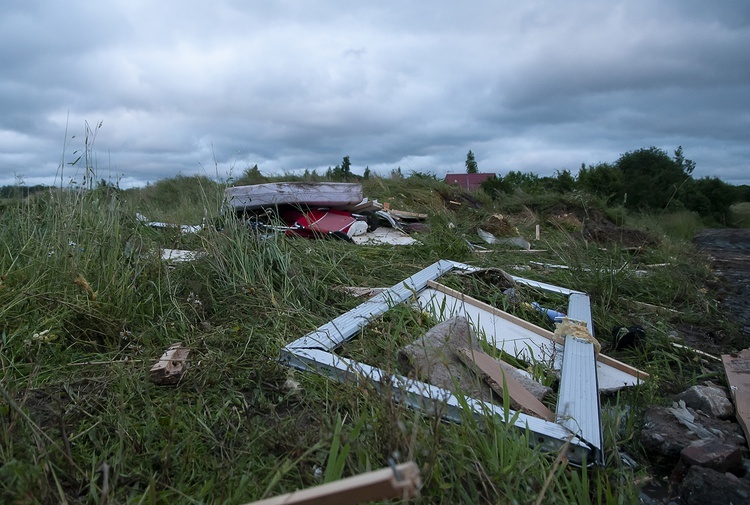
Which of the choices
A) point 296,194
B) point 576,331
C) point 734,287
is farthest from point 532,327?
point 734,287

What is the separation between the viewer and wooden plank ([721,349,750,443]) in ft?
8.11

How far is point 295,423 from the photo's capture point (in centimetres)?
204

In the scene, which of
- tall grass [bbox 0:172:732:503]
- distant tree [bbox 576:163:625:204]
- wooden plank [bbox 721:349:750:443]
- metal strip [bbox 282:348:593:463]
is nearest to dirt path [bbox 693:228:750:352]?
tall grass [bbox 0:172:732:503]

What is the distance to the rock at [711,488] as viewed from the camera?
1.77 meters

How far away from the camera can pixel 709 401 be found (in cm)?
259

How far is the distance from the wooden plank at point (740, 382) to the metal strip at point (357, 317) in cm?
183

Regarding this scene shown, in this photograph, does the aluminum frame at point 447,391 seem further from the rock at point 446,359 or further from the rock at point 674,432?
the rock at point 674,432

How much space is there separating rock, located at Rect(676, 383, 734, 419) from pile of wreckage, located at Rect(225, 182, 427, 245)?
3.89 m

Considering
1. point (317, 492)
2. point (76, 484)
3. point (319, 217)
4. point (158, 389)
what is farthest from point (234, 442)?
point (319, 217)

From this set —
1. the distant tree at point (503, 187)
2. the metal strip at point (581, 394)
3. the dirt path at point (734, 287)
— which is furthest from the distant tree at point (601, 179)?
the metal strip at point (581, 394)

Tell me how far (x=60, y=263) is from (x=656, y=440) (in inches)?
138

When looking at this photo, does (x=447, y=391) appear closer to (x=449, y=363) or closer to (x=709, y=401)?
(x=449, y=363)

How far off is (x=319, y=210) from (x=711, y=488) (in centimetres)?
556

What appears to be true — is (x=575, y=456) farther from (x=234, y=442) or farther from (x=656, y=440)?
(x=234, y=442)
